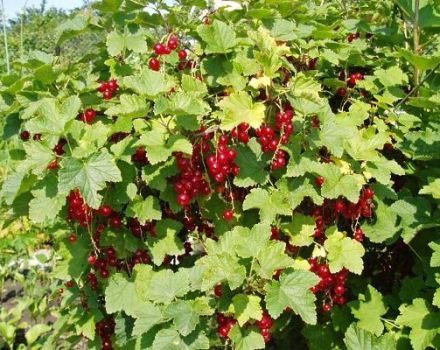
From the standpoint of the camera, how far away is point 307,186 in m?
1.96

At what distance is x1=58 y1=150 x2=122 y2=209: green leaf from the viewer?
5.38 ft

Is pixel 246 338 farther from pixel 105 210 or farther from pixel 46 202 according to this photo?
pixel 46 202

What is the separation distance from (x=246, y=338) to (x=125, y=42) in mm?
1092

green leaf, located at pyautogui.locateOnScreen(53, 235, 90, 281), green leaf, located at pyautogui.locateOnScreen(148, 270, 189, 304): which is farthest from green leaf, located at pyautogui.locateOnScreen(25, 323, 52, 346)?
green leaf, located at pyautogui.locateOnScreen(148, 270, 189, 304)

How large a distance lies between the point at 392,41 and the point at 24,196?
1661 millimetres

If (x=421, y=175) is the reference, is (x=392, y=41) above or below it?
above

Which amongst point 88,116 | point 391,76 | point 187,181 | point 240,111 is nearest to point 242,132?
point 240,111

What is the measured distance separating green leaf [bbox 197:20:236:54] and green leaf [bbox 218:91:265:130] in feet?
0.67

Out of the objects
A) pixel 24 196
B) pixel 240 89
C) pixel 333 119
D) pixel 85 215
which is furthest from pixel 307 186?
pixel 24 196

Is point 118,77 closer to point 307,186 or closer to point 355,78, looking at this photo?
point 307,186

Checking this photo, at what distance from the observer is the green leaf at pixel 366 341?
208 centimetres

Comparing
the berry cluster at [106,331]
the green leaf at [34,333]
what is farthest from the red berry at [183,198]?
the green leaf at [34,333]

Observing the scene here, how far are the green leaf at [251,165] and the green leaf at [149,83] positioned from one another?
34 cm

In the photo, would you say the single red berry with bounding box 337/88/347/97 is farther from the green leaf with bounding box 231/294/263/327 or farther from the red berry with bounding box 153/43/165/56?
the green leaf with bounding box 231/294/263/327
